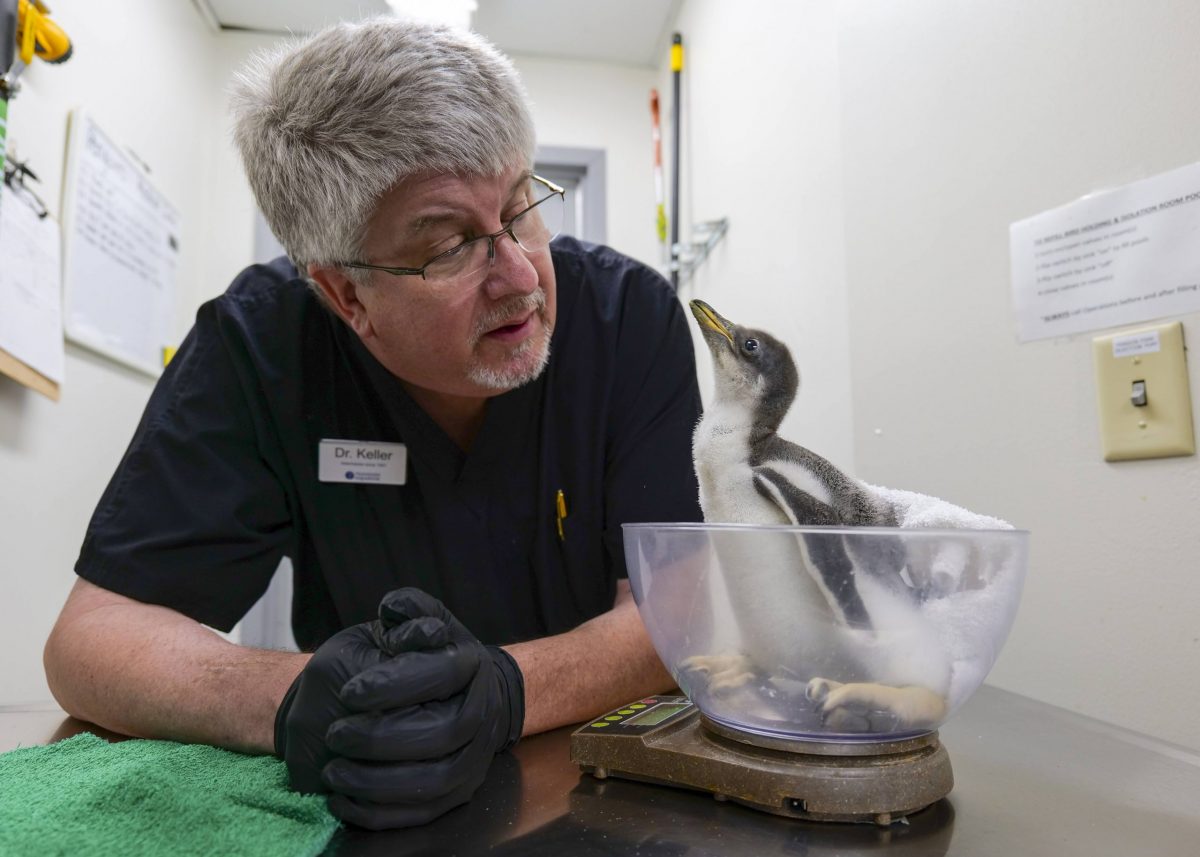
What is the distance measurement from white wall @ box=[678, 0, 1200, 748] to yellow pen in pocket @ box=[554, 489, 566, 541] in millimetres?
500

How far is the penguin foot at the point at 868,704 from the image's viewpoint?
0.53 meters

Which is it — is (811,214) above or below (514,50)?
below

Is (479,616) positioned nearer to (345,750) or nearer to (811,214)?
(345,750)

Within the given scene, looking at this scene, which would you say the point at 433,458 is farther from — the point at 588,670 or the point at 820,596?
the point at 820,596

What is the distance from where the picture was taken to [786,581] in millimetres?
524

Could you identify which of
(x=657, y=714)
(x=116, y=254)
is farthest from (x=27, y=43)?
(x=657, y=714)

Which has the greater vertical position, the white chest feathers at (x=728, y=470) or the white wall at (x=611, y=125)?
the white wall at (x=611, y=125)

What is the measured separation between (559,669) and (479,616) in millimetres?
346

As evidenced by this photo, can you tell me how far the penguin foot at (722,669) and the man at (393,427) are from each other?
0.62 ft

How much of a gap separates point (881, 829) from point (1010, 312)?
72 centimetres

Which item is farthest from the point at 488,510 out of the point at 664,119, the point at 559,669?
the point at 664,119

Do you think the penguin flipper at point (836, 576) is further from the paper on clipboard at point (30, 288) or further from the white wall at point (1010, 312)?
the paper on clipboard at point (30, 288)

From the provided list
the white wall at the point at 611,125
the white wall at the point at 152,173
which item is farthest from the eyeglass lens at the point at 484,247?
the white wall at the point at 611,125

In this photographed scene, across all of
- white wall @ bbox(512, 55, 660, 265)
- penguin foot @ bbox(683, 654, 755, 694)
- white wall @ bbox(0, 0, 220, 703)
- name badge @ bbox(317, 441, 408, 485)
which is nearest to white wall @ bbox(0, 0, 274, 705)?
white wall @ bbox(0, 0, 220, 703)
